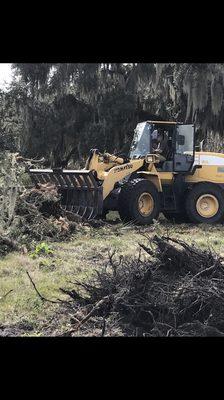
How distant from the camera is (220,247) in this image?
32.3ft

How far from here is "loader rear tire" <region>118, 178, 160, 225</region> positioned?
1334 centimetres

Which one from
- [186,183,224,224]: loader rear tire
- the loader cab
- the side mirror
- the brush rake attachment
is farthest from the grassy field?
the side mirror

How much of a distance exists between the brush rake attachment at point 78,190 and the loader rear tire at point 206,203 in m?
2.69

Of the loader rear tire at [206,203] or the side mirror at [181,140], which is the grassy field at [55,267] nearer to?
the loader rear tire at [206,203]

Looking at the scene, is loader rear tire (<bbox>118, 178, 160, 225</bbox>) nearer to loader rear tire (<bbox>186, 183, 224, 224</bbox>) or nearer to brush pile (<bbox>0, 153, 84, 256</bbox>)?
loader rear tire (<bbox>186, 183, 224, 224</bbox>)

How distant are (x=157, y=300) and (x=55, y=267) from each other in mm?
3019

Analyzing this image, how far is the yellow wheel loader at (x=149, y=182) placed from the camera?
521 inches

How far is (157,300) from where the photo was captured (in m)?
5.41

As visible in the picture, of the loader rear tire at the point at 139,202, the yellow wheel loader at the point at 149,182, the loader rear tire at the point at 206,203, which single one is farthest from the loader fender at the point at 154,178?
the loader rear tire at the point at 206,203

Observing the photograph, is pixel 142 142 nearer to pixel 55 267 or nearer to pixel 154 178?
pixel 154 178

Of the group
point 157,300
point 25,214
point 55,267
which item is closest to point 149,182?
point 25,214
